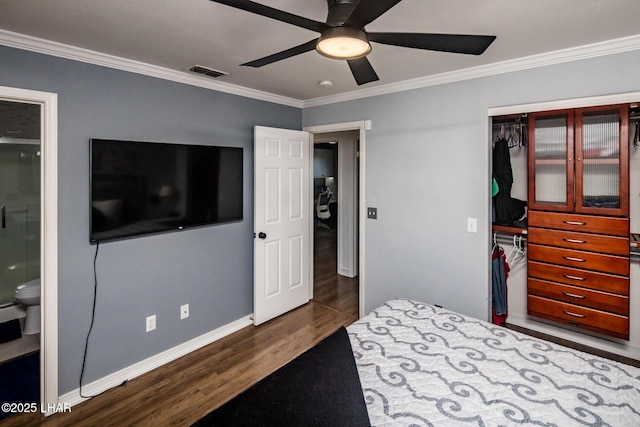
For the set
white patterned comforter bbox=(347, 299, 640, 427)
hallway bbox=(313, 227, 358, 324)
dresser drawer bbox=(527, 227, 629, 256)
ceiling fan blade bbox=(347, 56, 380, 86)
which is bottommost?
hallway bbox=(313, 227, 358, 324)

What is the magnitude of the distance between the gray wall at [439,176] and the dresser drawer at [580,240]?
596 millimetres

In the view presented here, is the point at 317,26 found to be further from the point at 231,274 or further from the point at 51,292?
the point at 231,274

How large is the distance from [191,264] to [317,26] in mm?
2318

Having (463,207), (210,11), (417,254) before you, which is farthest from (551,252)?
(210,11)

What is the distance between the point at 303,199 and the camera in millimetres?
3875

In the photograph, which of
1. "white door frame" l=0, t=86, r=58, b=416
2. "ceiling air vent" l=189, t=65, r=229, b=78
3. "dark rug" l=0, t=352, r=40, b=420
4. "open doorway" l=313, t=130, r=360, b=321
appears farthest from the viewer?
"open doorway" l=313, t=130, r=360, b=321

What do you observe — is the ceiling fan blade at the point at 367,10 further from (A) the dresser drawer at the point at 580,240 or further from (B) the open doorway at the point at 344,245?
(B) the open doorway at the point at 344,245

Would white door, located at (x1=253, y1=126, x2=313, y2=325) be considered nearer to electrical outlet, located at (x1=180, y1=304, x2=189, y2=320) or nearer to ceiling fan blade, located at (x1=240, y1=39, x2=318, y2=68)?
electrical outlet, located at (x1=180, y1=304, x2=189, y2=320)

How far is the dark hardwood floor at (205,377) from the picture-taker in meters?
2.15

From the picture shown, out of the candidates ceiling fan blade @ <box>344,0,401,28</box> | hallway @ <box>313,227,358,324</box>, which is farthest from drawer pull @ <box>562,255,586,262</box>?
ceiling fan blade @ <box>344,0,401,28</box>

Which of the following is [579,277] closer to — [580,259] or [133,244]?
[580,259]

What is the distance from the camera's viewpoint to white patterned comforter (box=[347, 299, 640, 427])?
51.1 inches

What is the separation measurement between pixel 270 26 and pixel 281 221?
2061mm

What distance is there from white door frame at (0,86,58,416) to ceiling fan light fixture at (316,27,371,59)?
1843mm
